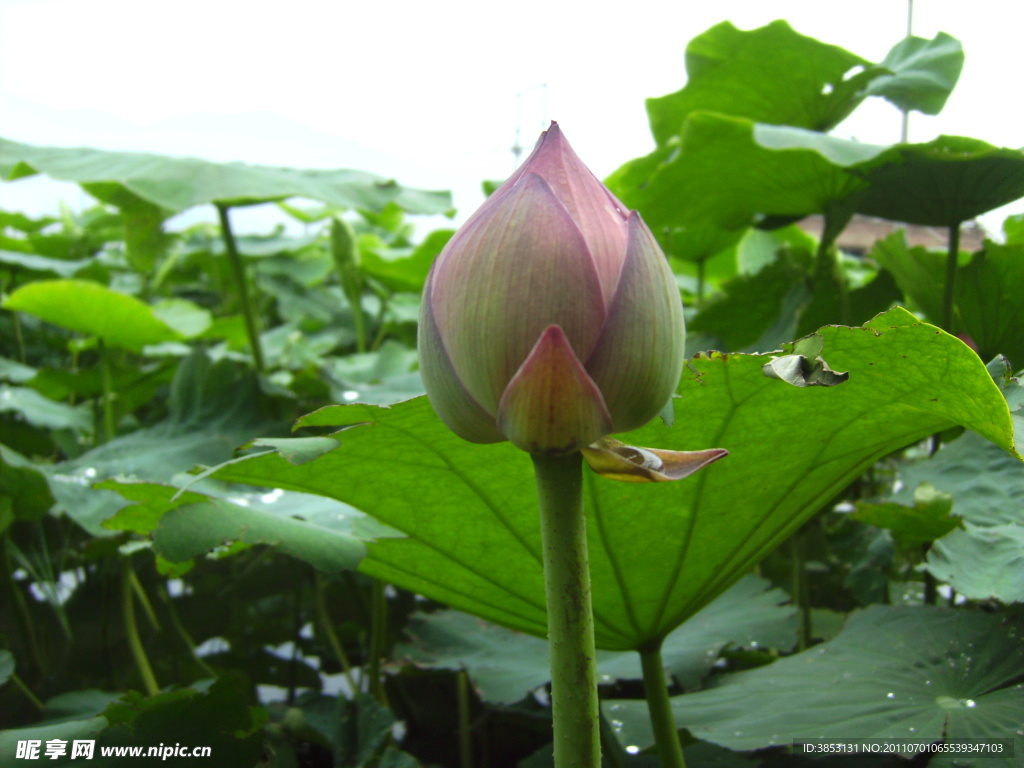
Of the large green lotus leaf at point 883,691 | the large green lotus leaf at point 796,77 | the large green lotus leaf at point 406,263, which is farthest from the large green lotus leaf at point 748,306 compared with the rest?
the large green lotus leaf at point 406,263

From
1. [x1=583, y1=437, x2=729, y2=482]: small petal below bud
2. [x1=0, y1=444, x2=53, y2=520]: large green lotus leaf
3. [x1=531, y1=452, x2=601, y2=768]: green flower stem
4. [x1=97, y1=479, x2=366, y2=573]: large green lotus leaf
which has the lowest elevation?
[x1=0, y1=444, x2=53, y2=520]: large green lotus leaf

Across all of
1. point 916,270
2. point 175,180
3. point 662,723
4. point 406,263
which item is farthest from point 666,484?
point 406,263

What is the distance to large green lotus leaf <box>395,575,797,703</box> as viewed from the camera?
71cm

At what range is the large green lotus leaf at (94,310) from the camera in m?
1.09

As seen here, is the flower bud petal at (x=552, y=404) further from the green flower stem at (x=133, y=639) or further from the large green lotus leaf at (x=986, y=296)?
the green flower stem at (x=133, y=639)

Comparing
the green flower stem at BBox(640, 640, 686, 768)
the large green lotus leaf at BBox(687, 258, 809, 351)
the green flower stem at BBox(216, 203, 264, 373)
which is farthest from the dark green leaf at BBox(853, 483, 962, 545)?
the green flower stem at BBox(216, 203, 264, 373)

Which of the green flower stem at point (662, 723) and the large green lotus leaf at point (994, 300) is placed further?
the large green lotus leaf at point (994, 300)

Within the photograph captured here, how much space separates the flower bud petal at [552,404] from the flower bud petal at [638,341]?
0.01 metres

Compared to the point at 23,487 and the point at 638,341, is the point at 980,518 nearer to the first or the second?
the point at 638,341

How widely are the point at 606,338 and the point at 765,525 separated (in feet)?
0.86

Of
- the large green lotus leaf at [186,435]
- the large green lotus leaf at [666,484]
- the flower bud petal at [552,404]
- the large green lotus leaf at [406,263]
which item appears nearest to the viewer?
the flower bud petal at [552,404]

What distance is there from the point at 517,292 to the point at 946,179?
1.90ft

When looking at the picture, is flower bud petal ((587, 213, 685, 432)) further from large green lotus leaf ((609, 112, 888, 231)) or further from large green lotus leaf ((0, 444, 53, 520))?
large green lotus leaf ((0, 444, 53, 520))

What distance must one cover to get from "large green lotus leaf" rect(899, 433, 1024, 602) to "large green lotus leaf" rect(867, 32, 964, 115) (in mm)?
398
